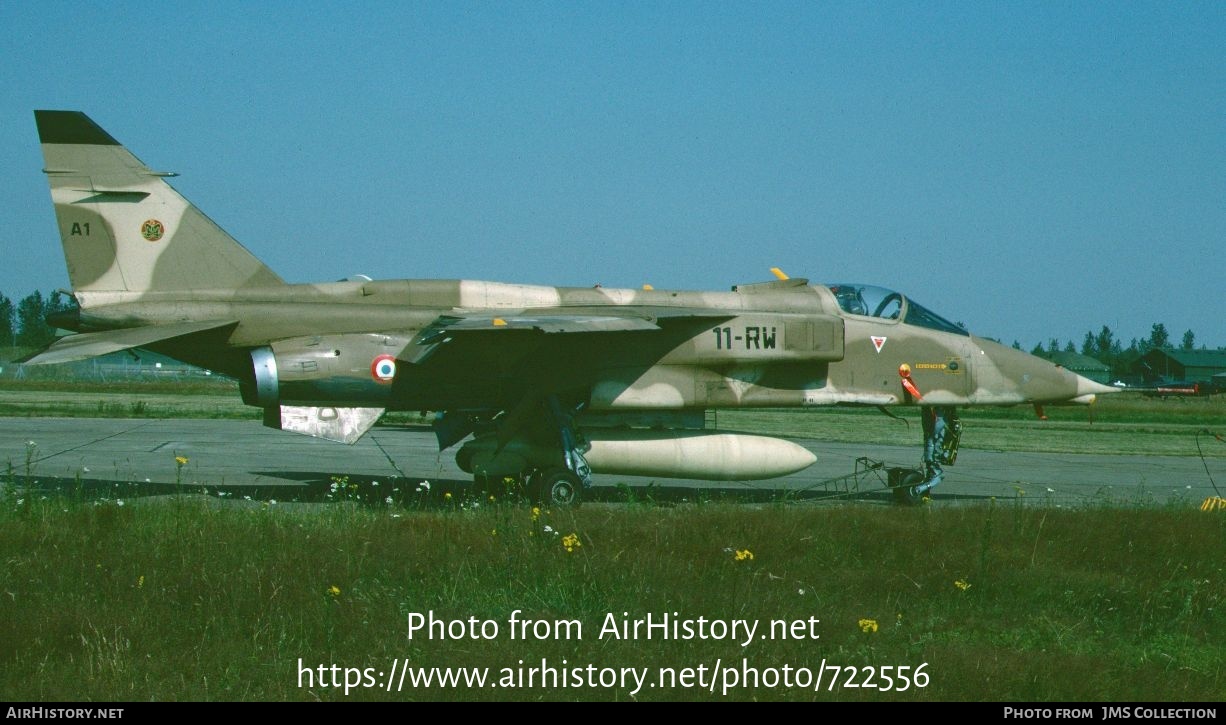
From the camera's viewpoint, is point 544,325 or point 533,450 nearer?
point 544,325

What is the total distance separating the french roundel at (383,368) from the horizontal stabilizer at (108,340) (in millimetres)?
1604


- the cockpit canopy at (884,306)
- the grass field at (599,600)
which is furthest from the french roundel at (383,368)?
the cockpit canopy at (884,306)

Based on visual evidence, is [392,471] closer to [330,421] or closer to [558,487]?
[330,421]

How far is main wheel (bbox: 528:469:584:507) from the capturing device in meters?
11.6

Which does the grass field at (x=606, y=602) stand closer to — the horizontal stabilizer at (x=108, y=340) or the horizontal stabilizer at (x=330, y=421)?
the horizontal stabilizer at (x=108, y=340)

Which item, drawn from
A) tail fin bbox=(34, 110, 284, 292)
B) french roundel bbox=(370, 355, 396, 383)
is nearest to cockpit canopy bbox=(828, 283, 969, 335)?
french roundel bbox=(370, 355, 396, 383)

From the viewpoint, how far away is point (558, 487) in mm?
11633

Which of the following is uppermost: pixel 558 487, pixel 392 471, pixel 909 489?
pixel 558 487

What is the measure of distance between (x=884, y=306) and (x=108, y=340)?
8977mm

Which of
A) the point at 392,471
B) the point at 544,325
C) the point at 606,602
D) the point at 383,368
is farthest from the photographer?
the point at 392,471

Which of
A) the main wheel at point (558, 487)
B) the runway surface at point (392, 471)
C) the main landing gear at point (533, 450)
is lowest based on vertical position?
the runway surface at point (392, 471)

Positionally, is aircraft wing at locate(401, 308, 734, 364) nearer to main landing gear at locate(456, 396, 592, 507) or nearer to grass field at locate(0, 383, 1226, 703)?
main landing gear at locate(456, 396, 592, 507)

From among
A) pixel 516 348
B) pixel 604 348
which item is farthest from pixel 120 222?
pixel 604 348

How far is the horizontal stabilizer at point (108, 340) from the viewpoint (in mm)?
10359
